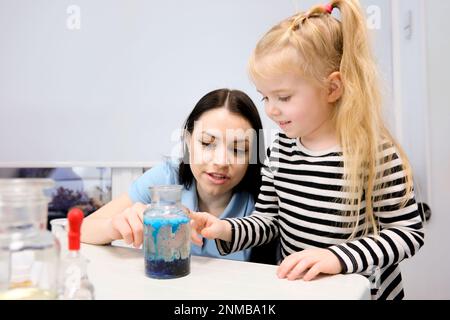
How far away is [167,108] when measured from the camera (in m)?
1.67

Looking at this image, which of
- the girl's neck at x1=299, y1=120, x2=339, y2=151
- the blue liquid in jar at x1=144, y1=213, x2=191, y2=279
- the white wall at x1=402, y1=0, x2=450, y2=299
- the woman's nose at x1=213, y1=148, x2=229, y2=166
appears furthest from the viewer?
the white wall at x1=402, y1=0, x2=450, y2=299

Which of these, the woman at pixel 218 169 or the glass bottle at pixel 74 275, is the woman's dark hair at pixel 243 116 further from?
the glass bottle at pixel 74 275

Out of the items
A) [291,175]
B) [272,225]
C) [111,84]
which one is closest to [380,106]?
[291,175]

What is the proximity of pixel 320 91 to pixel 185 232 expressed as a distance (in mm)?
417

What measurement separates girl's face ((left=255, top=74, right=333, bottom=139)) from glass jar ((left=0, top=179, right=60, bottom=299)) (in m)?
0.47

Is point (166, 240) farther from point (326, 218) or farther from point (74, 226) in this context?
point (326, 218)

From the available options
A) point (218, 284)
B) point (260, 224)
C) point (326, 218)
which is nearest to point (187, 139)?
point (260, 224)

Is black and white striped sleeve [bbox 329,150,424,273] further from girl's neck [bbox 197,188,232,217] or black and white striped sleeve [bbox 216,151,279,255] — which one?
girl's neck [bbox 197,188,232,217]

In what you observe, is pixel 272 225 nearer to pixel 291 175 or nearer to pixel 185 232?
pixel 291 175

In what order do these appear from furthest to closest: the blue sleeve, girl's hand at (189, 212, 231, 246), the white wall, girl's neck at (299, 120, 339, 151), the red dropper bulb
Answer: the white wall < the blue sleeve < girl's neck at (299, 120, 339, 151) < girl's hand at (189, 212, 231, 246) < the red dropper bulb

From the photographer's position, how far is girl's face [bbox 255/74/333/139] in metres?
0.77

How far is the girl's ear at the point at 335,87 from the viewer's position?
2.61 ft

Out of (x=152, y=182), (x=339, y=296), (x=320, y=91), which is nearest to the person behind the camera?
(x=339, y=296)

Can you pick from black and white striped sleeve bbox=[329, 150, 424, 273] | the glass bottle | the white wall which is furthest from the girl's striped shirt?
the white wall
